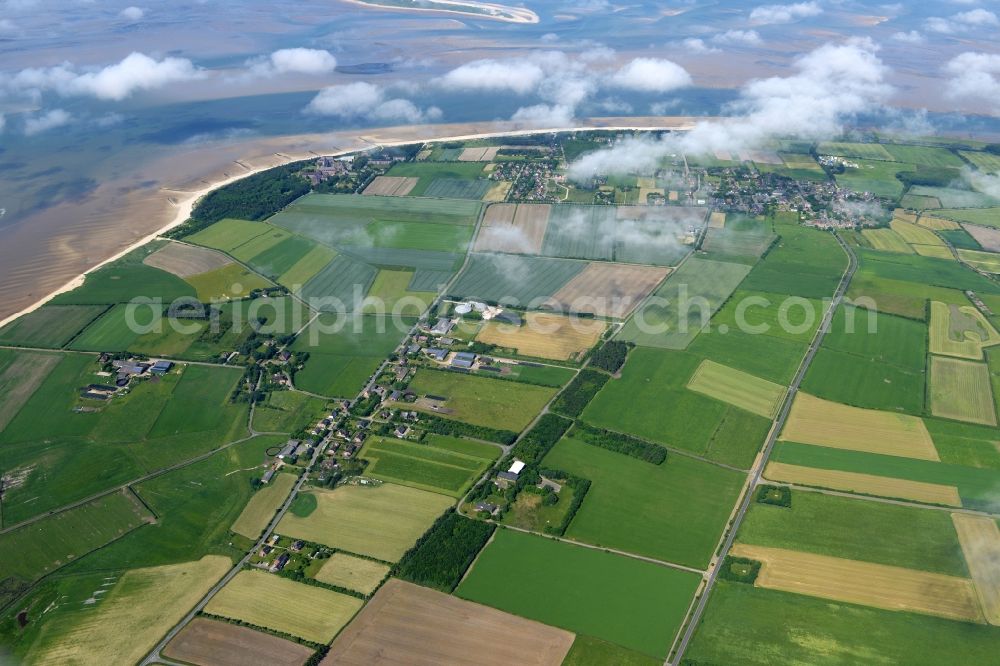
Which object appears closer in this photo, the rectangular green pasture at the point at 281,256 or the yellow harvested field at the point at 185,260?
the yellow harvested field at the point at 185,260

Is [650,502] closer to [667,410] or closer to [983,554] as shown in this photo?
[667,410]

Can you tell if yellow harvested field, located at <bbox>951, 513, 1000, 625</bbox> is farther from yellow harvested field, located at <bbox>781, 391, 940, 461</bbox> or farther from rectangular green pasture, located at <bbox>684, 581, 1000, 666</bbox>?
yellow harvested field, located at <bbox>781, 391, 940, 461</bbox>

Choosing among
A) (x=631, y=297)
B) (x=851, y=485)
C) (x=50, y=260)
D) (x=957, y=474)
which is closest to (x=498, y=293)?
(x=631, y=297)

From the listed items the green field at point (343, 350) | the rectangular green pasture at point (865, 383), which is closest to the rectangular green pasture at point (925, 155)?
the rectangular green pasture at point (865, 383)

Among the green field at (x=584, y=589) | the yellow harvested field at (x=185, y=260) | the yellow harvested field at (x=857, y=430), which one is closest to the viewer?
the green field at (x=584, y=589)

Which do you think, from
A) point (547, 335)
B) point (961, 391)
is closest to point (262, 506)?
A: point (547, 335)

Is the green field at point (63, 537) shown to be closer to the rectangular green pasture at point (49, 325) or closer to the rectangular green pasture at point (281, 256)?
the rectangular green pasture at point (49, 325)

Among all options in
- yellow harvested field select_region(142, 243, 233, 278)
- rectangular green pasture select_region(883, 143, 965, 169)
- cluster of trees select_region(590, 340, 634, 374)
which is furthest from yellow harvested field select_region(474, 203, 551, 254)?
rectangular green pasture select_region(883, 143, 965, 169)
